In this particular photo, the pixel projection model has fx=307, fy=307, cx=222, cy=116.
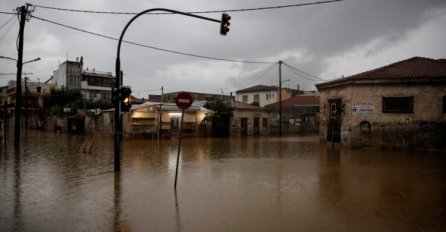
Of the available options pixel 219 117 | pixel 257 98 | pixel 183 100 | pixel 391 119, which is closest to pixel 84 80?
pixel 257 98

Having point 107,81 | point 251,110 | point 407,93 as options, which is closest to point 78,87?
point 107,81

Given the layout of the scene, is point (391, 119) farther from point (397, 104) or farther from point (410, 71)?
point (410, 71)

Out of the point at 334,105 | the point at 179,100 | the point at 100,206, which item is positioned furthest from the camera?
the point at 334,105

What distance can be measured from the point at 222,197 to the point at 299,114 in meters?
43.6

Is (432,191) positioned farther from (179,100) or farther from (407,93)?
(407,93)

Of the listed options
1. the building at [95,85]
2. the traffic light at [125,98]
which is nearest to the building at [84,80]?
the building at [95,85]

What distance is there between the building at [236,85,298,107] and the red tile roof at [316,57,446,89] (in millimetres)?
40937

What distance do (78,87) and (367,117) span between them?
5405cm

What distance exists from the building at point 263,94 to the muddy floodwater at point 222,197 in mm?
51990

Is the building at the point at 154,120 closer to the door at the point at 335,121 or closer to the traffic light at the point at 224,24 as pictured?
the door at the point at 335,121

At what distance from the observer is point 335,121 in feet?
74.7

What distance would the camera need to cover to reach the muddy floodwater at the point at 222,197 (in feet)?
19.1

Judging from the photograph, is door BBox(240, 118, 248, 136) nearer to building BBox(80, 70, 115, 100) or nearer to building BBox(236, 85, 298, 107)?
building BBox(236, 85, 298, 107)

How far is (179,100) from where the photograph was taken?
8.84m
